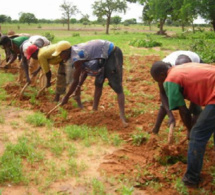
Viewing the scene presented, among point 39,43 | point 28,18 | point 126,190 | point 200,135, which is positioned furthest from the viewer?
point 28,18

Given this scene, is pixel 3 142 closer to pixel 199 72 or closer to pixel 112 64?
pixel 112 64

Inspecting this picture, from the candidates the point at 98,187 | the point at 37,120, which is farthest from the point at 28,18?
the point at 98,187

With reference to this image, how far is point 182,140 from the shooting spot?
12.3 feet

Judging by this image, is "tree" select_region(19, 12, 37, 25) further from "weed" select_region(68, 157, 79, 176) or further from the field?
"weed" select_region(68, 157, 79, 176)

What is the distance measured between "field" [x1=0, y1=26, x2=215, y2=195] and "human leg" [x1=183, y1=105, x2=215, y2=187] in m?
0.30

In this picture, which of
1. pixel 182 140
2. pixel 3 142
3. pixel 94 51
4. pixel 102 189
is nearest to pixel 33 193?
pixel 102 189

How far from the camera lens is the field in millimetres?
2965

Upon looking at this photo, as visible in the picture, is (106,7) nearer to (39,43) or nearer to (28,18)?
(28,18)

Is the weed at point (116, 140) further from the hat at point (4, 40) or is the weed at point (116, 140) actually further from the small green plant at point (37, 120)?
the hat at point (4, 40)

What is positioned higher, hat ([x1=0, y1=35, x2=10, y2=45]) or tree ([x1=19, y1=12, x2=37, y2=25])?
tree ([x1=19, y1=12, x2=37, y2=25])

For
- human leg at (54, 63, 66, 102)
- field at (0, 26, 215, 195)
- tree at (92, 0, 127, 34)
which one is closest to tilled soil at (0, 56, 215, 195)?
field at (0, 26, 215, 195)

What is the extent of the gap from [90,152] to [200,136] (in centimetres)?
162

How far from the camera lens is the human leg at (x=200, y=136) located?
2.60m

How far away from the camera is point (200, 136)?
2.65 metres
